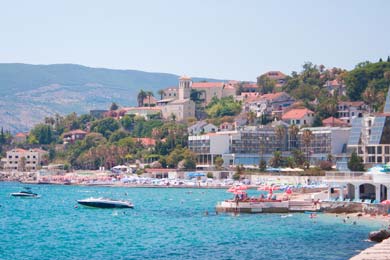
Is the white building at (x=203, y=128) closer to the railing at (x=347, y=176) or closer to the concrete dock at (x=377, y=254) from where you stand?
the railing at (x=347, y=176)

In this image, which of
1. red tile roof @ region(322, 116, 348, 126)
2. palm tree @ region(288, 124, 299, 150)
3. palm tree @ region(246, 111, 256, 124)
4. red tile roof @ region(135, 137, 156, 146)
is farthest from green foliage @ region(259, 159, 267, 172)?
red tile roof @ region(135, 137, 156, 146)

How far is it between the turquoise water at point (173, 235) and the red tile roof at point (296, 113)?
92.6 meters

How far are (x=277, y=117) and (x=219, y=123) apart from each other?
1293 cm

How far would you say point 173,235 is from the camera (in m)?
62.3

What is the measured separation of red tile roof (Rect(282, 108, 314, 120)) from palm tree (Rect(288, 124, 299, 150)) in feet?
24.7

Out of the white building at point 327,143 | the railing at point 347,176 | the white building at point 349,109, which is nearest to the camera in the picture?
the railing at point 347,176

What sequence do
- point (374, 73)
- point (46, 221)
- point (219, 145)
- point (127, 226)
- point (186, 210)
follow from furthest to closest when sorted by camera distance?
point (374, 73)
point (219, 145)
point (186, 210)
point (46, 221)
point (127, 226)

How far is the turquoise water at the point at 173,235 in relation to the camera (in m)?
52.3

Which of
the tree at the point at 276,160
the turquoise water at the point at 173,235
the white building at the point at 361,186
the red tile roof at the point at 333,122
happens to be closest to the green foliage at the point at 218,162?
the tree at the point at 276,160

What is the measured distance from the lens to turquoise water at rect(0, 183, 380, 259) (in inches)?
2060

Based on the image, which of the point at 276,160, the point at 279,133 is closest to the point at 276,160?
the point at 276,160

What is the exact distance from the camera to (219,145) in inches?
6634

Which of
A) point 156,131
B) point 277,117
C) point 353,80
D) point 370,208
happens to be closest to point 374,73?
point 353,80

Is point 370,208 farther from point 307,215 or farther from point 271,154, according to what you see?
point 271,154
